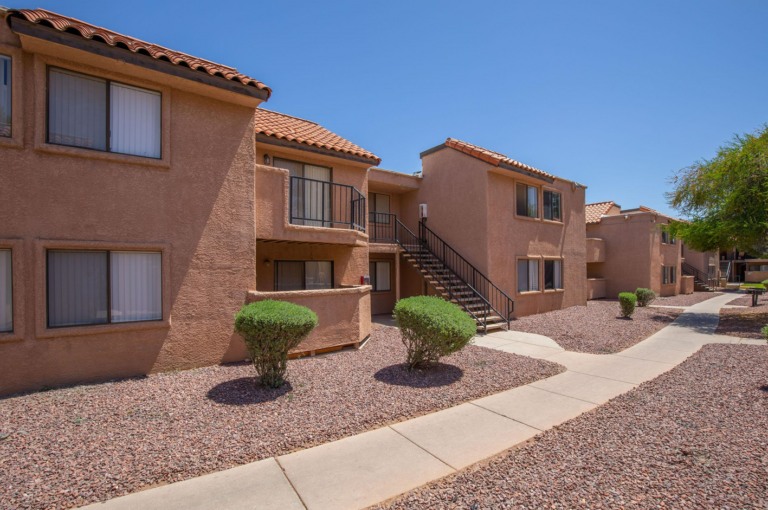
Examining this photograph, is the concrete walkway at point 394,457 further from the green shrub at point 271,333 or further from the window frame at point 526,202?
the window frame at point 526,202

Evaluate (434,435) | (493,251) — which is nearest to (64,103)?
(434,435)

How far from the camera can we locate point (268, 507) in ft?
10.6

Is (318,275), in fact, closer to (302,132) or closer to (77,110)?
(302,132)

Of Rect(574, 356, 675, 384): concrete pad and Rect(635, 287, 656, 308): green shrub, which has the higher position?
Rect(635, 287, 656, 308): green shrub

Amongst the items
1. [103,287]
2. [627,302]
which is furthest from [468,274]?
[103,287]

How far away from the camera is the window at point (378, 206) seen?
15352mm

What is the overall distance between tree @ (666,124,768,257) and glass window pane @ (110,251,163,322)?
18.1 m

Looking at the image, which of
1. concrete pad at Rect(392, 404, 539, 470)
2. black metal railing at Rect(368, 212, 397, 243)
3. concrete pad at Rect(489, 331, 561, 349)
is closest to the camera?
concrete pad at Rect(392, 404, 539, 470)

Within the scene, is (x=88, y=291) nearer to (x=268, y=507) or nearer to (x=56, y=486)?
(x=56, y=486)

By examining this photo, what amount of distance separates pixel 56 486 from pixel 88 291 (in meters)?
3.55

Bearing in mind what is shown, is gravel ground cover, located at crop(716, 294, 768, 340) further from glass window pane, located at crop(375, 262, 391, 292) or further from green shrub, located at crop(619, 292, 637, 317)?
glass window pane, located at crop(375, 262, 391, 292)

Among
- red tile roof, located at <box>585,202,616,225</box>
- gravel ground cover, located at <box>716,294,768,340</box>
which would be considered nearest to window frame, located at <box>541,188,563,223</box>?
gravel ground cover, located at <box>716,294,768,340</box>

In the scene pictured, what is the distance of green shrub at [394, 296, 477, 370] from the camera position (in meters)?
6.48

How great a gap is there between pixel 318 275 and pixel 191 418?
655 cm
